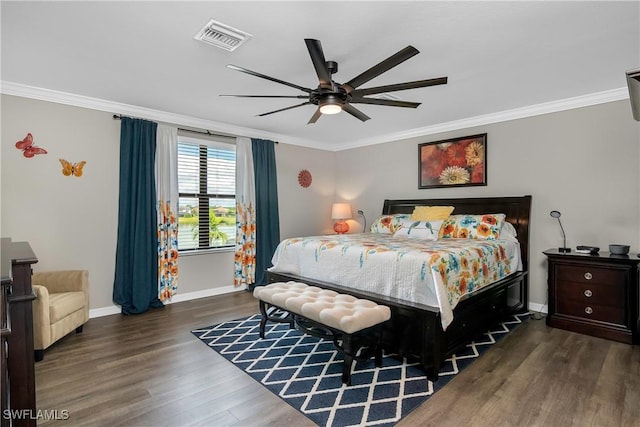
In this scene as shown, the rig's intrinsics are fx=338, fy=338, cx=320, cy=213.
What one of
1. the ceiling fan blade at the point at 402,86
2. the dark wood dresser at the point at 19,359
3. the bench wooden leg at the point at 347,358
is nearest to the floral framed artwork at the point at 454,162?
the ceiling fan blade at the point at 402,86

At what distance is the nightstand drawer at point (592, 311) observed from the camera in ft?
10.2

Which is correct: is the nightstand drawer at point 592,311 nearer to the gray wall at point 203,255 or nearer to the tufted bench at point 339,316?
the gray wall at point 203,255

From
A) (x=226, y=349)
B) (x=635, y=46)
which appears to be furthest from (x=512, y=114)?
(x=226, y=349)

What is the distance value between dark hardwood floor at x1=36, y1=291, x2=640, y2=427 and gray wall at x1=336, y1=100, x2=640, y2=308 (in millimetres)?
1147

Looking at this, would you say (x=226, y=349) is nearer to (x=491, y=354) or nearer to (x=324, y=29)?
(x=491, y=354)

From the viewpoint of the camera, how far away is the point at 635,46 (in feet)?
8.34

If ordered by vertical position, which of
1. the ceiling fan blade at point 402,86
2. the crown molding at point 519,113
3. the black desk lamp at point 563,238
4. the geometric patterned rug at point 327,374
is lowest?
the geometric patterned rug at point 327,374

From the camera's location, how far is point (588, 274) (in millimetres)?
3248

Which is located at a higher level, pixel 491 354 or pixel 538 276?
pixel 538 276

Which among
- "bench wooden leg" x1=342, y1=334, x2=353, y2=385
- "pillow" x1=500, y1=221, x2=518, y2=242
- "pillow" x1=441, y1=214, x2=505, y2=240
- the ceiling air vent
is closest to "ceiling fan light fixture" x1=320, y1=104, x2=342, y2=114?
the ceiling air vent

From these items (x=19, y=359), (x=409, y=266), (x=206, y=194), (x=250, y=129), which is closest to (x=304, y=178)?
(x=250, y=129)

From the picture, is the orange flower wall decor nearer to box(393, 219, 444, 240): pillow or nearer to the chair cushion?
box(393, 219, 444, 240): pillow

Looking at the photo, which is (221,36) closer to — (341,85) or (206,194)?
(341,85)

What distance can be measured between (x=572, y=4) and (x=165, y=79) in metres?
3.18
